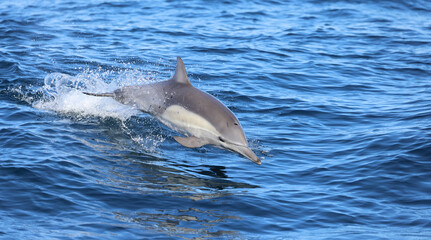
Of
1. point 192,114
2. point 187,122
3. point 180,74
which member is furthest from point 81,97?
point 192,114

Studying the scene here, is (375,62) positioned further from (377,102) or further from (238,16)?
(238,16)

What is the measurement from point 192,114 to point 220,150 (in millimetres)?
1160

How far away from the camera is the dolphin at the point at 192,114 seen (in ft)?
28.5

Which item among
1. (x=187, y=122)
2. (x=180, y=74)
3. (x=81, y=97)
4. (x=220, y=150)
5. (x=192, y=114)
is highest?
(x=180, y=74)

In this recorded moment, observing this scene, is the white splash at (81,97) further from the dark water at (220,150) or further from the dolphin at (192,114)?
the dolphin at (192,114)

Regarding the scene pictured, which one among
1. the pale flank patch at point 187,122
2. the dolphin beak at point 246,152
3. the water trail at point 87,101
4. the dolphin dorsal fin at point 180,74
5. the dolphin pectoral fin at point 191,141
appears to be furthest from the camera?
the water trail at point 87,101

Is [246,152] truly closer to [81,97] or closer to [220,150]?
[220,150]

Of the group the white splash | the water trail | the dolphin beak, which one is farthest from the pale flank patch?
the white splash

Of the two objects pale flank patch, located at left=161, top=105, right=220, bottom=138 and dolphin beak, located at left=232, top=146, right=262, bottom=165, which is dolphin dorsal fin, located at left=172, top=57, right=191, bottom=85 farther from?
dolphin beak, located at left=232, top=146, right=262, bottom=165

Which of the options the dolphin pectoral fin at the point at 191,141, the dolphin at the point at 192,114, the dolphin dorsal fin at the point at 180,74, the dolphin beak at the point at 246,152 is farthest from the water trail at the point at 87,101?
the dolphin beak at the point at 246,152

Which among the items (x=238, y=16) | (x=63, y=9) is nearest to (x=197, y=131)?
(x=238, y=16)

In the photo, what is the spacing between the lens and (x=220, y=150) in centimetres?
986

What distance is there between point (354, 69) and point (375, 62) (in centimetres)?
118

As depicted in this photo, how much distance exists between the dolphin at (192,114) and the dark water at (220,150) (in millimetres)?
436
